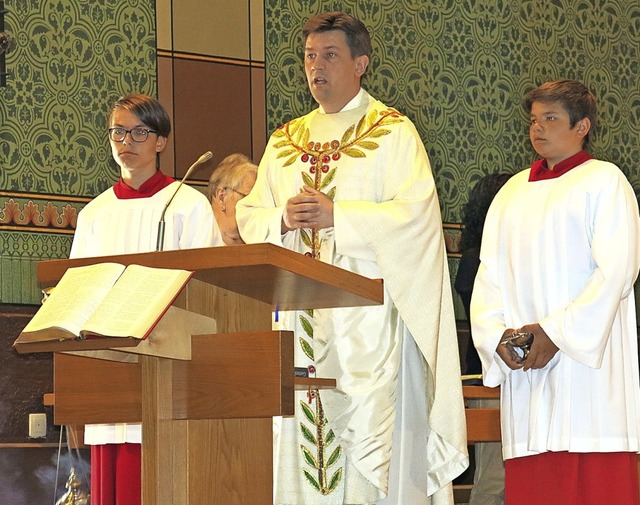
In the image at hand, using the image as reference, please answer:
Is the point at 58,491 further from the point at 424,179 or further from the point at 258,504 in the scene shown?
the point at 258,504

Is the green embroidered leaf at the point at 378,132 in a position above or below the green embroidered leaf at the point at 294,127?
below

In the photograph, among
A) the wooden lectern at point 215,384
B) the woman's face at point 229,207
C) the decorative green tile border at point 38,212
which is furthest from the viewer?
the decorative green tile border at point 38,212

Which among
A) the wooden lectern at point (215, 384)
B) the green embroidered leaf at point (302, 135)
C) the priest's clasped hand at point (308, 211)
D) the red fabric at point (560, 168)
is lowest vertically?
the wooden lectern at point (215, 384)

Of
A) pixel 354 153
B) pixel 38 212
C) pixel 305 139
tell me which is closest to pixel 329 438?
pixel 354 153

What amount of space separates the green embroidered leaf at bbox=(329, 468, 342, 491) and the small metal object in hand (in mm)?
834

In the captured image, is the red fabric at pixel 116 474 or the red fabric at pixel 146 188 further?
the red fabric at pixel 146 188

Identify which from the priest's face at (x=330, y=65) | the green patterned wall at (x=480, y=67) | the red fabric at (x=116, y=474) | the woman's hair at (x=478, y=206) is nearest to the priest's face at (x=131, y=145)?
the priest's face at (x=330, y=65)

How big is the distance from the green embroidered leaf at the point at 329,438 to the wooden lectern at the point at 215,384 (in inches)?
47.9

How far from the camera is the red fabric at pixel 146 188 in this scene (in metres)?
4.96

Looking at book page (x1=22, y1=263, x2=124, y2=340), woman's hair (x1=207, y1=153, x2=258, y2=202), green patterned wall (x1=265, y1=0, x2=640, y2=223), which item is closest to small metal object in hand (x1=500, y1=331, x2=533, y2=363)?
book page (x1=22, y1=263, x2=124, y2=340)

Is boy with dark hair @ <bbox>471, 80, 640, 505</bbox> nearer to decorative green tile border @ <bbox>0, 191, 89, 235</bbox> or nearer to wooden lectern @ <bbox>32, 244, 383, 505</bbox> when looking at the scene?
wooden lectern @ <bbox>32, 244, 383, 505</bbox>

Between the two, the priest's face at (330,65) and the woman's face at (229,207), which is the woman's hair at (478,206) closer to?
the woman's face at (229,207)

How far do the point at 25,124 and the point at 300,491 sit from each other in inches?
145

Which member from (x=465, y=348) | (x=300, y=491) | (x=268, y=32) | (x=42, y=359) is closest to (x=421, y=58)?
(x=268, y=32)
